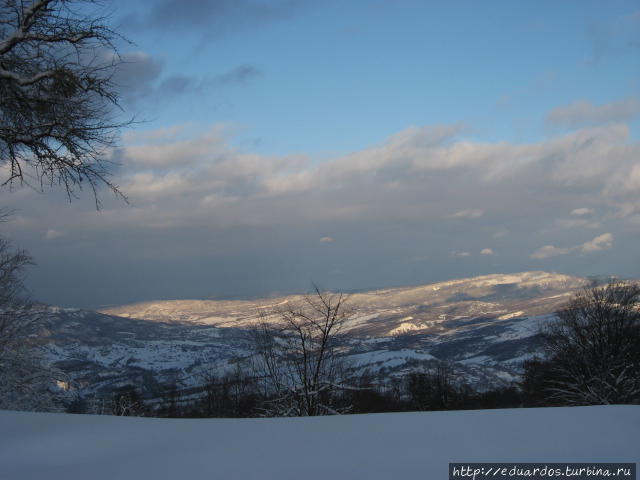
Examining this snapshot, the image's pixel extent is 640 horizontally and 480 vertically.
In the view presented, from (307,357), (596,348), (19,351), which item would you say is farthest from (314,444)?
(596,348)

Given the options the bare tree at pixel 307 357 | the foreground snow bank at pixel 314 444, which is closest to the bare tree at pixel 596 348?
the bare tree at pixel 307 357

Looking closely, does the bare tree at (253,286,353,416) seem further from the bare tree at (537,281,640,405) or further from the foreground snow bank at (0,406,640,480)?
the bare tree at (537,281,640,405)

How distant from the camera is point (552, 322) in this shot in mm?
24578

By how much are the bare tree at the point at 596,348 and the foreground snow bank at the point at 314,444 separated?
16.4m

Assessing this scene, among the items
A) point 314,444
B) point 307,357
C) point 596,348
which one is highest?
point 314,444

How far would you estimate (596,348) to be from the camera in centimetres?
2045

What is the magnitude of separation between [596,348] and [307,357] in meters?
14.3

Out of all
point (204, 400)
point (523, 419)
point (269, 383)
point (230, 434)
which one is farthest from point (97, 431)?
point (204, 400)

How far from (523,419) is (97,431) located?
125 inches

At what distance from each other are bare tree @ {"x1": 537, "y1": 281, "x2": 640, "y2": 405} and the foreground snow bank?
1637 cm

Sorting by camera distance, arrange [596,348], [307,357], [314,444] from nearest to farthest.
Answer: [314,444] < [307,357] < [596,348]

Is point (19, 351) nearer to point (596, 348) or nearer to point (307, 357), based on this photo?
point (307, 357)

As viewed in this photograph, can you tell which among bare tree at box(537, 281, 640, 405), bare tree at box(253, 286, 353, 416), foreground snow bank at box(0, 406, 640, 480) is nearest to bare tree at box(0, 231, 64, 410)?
bare tree at box(253, 286, 353, 416)

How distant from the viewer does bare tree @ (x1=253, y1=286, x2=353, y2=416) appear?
39.5 ft
